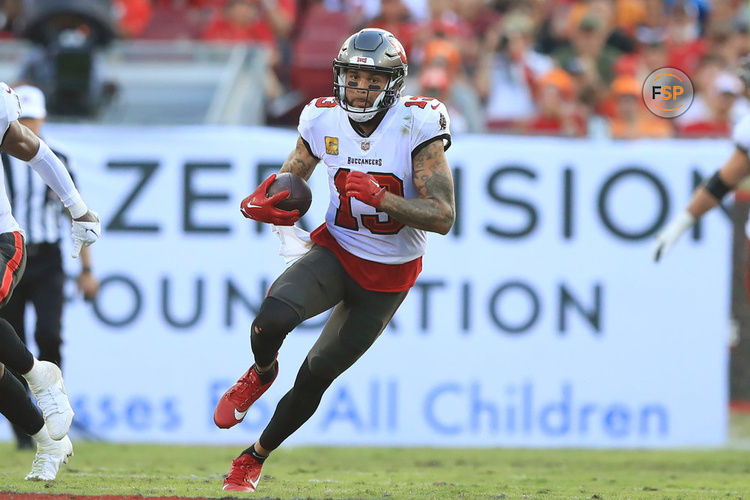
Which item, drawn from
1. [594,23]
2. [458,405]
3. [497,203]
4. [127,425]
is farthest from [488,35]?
[127,425]

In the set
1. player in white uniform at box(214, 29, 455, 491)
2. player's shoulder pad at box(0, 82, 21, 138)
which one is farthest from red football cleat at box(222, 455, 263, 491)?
player's shoulder pad at box(0, 82, 21, 138)

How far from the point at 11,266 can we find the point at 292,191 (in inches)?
45.6

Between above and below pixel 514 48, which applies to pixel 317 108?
below

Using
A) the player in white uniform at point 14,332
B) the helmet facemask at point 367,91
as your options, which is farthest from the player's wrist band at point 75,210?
the helmet facemask at point 367,91

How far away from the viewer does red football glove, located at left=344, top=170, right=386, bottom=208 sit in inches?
182

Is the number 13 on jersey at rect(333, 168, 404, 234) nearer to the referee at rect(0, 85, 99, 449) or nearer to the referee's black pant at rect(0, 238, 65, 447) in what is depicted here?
the referee at rect(0, 85, 99, 449)

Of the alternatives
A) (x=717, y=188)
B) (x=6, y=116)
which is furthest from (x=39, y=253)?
(x=717, y=188)

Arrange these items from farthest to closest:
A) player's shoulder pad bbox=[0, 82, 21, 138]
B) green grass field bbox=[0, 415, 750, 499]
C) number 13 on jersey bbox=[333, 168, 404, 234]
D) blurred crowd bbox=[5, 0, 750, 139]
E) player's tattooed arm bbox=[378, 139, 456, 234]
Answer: blurred crowd bbox=[5, 0, 750, 139] < green grass field bbox=[0, 415, 750, 499] < number 13 on jersey bbox=[333, 168, 404, 234] < player's tattooed arm bbox=[378, 139, 456, 234] < player's shoulder pad bbox=[0, 82, 21, 138]

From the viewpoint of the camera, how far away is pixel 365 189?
15.1 feet

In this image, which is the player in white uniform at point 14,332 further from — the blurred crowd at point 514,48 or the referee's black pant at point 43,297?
the blurred crowd at point 514,48

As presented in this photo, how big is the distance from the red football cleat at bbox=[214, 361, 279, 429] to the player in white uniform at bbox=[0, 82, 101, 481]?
2.07ft

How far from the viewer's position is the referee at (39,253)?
6.77 meters

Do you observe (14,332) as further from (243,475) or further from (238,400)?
(243,475)

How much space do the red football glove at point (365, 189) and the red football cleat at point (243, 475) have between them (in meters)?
1.25
